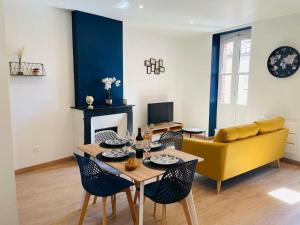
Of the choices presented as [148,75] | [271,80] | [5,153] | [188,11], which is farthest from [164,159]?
[148,75]

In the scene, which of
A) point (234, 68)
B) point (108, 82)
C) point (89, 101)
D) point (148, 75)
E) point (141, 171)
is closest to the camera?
point (141, 171)

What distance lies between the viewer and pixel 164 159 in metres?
2.19

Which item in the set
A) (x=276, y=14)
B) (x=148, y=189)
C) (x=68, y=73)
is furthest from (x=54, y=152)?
(x=276, y=14)

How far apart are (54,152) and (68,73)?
4.69 ft

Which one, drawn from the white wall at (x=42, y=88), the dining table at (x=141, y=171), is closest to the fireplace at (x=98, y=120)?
the white wall at (x=42, y=88)

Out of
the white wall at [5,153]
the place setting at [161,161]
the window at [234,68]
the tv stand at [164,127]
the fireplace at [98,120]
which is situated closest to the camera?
the white wall at [5,153]

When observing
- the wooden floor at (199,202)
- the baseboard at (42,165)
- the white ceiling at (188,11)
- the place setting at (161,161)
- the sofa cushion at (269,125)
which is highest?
the white ceiling at (188,11)

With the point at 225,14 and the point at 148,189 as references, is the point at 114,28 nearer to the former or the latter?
the point at 225,14

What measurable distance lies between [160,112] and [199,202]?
307cm

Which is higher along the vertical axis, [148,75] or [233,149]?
[148,75]

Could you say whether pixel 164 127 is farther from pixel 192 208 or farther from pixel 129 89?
pixel 192 208

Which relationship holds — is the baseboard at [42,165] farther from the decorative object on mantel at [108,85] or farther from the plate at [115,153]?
the plate at [115,153]

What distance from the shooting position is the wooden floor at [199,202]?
2.56 meters

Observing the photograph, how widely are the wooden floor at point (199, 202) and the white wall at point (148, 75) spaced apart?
7.68 ft
